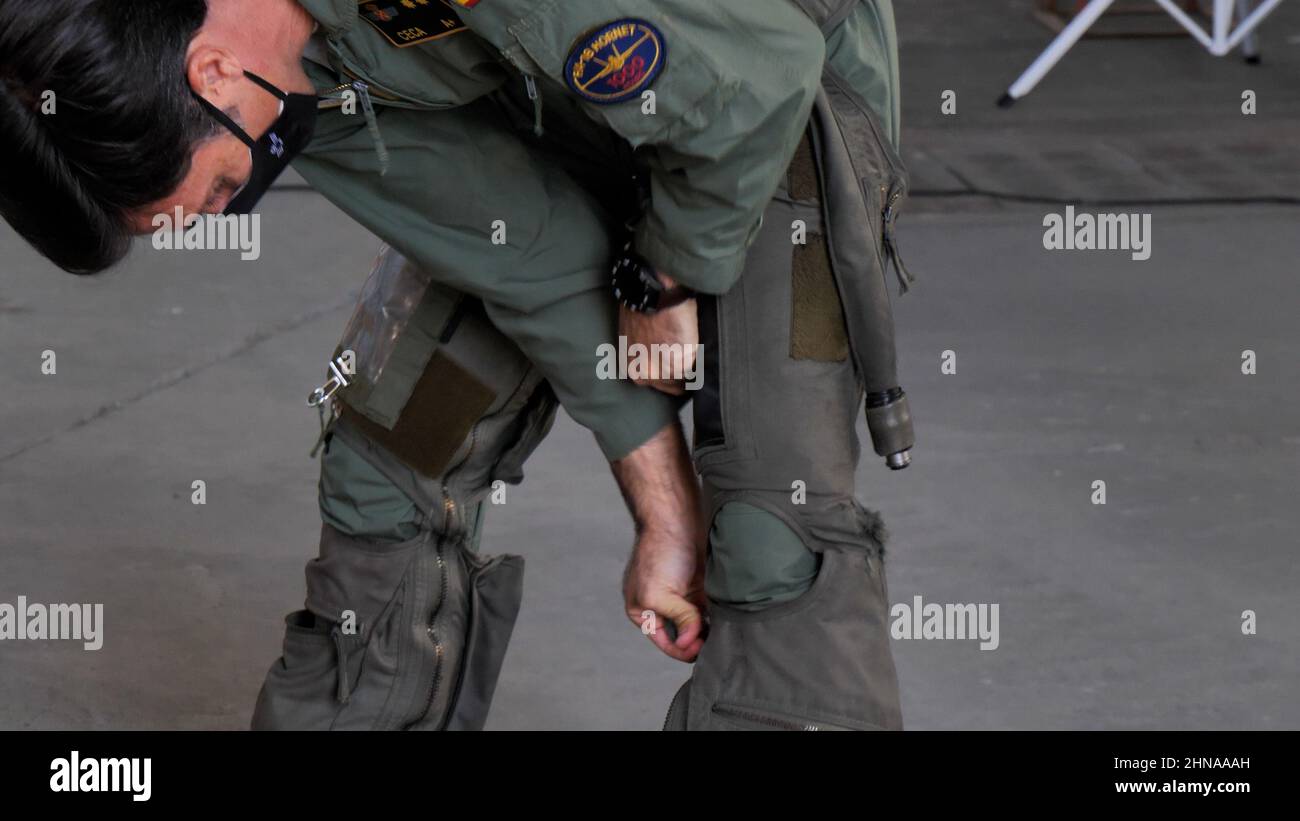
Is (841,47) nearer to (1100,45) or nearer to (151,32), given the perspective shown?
(151,32)

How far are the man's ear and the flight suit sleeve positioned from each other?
21 centimetres

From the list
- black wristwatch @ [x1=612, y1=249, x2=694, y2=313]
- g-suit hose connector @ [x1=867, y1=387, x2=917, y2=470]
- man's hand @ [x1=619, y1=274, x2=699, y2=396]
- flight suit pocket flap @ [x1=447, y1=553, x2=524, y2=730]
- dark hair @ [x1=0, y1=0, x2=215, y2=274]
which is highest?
dark hair @ [x1=0, y1=0, x2=215, y2=274]

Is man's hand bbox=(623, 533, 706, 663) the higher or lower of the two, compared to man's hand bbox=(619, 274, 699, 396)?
lower

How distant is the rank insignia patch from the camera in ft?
4.86

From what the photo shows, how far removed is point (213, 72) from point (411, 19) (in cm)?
17

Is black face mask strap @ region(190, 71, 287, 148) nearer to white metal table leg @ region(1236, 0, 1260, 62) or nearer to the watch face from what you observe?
the watch face

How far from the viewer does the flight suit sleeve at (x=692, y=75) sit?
142 centimetres

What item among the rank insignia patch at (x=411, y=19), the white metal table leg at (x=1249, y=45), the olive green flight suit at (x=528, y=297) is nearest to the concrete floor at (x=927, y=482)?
the olive green flight suit at (x=528, y=297)

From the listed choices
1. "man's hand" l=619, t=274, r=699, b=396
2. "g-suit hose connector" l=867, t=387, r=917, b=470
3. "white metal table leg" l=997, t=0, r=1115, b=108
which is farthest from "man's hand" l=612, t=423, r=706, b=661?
"white metal table leg" l=997, t=0, r=1115, b=108

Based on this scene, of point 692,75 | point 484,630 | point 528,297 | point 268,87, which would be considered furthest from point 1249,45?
point 268,87

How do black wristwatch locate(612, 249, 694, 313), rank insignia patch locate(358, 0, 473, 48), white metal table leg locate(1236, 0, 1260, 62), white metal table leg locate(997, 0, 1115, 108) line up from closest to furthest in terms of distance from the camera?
1. rank insignia patch locate(358, 0, 473, 48)
2. black wristwatch locate(612, 249, 694, 313)
3. white metal table leg locate(997, 0, 1115, 108)
4. white metal table leg locate(1236, 0, 1260, 62)

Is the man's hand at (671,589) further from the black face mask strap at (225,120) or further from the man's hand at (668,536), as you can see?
the black face mask strap at (225,120)

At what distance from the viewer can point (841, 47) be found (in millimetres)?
1727
